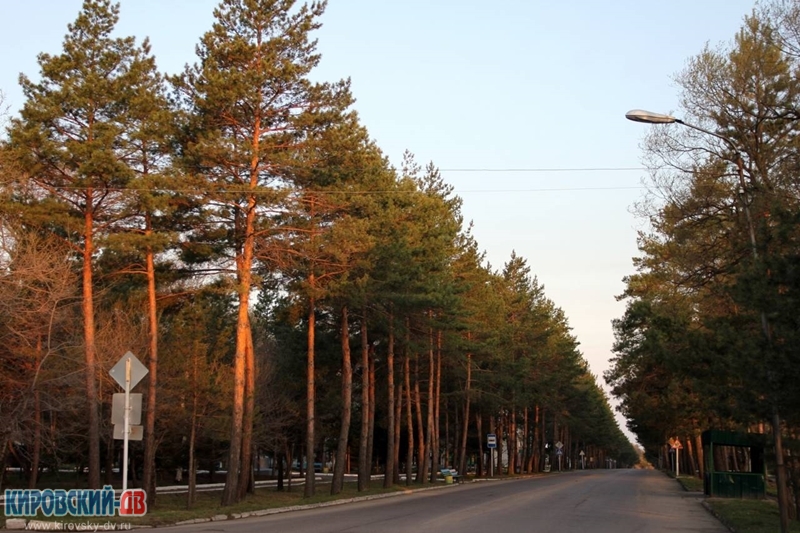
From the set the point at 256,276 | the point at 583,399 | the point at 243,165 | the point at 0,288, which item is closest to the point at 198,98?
the point at 243,165

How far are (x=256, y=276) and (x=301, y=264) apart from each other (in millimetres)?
3165

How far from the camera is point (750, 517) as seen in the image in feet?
83.1

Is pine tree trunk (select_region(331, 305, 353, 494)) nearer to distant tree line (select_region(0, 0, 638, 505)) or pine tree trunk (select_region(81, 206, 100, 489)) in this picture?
distant tree line (select_region(0, 0, 638, 505))

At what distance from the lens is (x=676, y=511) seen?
96.1 feet

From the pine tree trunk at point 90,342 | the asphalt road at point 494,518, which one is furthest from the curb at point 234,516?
the pine tree trunk at point 90,342

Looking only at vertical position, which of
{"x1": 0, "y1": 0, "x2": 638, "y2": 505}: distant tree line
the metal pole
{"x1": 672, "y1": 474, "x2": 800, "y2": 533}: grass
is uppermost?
{"x1": 0, "y1": 0, "x2": 638, "y2": 505}: distant tree line

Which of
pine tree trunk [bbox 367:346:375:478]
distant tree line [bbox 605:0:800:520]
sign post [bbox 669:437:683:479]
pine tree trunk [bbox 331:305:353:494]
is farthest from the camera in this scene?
sign post [bbox 669:437:683:479]

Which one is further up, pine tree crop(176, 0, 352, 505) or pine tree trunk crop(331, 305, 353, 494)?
pine tree crop(176, 0, 352, 505)

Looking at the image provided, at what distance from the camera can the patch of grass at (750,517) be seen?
21.7m

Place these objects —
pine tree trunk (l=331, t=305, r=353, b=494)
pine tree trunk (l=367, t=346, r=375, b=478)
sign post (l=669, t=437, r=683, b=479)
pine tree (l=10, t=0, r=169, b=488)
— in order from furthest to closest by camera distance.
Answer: sign post (l=669, t=437, r=683, b=479) → pine tree trunk (l=367, t=346, r=375, b=478) → pine tree trunk (l=331, t=305, r=353, b=494) → pine tree (l=10, t=0, r=169, b=488)

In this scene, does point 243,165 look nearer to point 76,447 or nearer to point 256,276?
point 256,276

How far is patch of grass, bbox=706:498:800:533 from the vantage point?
2170cm

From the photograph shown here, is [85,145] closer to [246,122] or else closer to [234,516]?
[246,122]

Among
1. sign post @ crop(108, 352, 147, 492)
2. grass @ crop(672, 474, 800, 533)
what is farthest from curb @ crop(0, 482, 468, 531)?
grass @ crop(672, 474, 800, 533)
